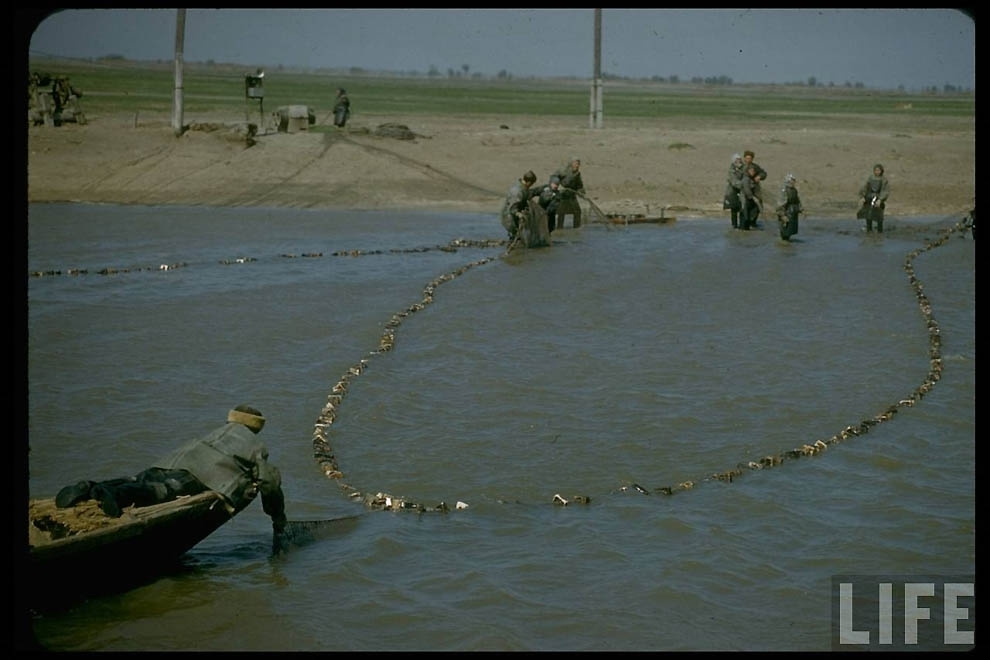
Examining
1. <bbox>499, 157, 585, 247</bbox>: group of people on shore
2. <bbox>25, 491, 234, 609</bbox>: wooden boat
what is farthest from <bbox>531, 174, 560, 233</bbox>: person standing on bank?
<bbox>25, 491, 234, 609</bbox>: wooden boat

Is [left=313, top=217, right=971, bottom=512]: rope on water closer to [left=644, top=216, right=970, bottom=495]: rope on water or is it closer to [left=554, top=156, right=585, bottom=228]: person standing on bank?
[left=644, top=216, right=970, bottom=495]: rope on water

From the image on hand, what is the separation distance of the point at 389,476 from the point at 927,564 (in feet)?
13.2

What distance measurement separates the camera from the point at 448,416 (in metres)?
11.4

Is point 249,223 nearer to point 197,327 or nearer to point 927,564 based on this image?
point 197,327

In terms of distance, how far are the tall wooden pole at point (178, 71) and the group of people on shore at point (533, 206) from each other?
37.1 ft

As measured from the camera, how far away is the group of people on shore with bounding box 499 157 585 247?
66.7 feet

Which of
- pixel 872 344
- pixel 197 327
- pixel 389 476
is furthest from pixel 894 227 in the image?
pixel 389 476

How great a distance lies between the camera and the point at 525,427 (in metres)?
11.0

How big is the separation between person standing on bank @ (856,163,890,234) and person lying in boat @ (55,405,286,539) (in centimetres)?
1723

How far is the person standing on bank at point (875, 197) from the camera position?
22656 mm

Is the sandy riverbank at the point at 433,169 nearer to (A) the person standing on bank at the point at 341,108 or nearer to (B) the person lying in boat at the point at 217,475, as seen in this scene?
(A) the person standing on bank at the point at 341,108

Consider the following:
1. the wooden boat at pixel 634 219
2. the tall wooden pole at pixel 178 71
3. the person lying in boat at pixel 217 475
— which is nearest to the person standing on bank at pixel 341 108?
the tall wooden pole at pixel 178 71

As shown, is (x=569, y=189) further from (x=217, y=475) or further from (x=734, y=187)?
(x=217, y=475)

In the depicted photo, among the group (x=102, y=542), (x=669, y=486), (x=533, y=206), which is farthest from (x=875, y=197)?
(x=102, y=542)
